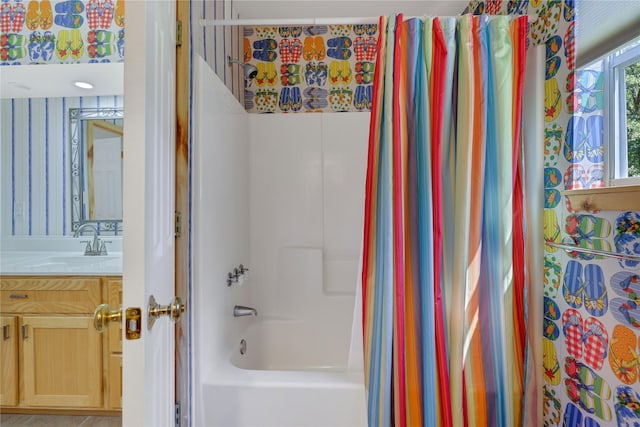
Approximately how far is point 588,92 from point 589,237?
0.50 m

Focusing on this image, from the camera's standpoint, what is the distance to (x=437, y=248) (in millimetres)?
1346

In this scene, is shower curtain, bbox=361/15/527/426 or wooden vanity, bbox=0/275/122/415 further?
wooden vanity, bbox=0/275/122/415

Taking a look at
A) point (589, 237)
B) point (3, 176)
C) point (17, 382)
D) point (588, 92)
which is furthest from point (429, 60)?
point (3, 176)

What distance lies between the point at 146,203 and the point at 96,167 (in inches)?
80.0

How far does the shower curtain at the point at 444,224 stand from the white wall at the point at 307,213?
1071mm

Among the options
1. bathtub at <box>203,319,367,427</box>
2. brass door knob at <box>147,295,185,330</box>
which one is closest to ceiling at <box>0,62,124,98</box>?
brass door knob at <box>147,295,185,330</box>

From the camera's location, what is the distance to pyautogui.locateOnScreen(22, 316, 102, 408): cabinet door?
214cm

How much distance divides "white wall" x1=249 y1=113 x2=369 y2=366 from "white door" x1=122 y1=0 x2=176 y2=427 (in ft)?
4.34

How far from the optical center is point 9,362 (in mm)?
2145

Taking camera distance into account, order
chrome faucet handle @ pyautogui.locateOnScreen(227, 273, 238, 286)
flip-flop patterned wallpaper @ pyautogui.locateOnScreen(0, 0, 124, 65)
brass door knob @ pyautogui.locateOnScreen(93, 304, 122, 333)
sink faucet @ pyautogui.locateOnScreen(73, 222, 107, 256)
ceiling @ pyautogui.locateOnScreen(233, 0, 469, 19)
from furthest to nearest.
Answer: sink faucet @ pyautogui.locateOnScreen(73, 222, 107, 256) → ceiling @ pyautogui.locateOnScreen(233, 0, 469, 19) → flip-flop patterned wallpaper @ pyautogui.locateOnScreen(0, 0, 124, 65) → chrome faucet handle @ pyautogui.locateOnScreen(227, 273, 238, 286) → brass door knob @ pyautogui.locateOnScreen(93, 304, 122, 333)

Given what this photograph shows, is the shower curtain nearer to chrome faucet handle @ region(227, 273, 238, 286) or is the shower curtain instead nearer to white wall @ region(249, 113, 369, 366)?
chrome faucet handle @ region(227, 273, 238, 286)

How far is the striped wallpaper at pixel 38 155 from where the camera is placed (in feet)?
8.57

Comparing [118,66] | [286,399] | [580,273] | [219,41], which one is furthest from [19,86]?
[580,273]

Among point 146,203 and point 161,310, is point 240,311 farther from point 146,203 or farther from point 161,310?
point 146,203
